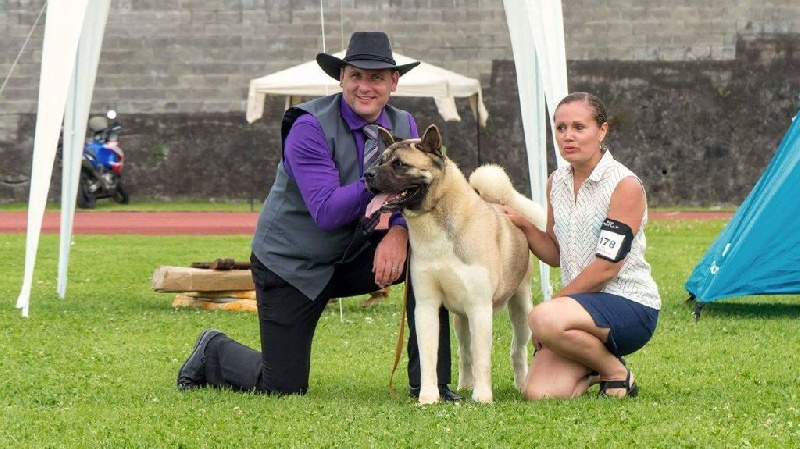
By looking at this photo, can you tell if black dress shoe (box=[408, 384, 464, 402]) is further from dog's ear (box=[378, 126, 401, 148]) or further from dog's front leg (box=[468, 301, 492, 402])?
dog's ear (box=[378, 126, 401, 148])

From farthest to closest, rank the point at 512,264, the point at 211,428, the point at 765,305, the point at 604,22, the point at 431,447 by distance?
1. the point at 604,22
2. the point at 765,305
3. the point at 512,264
4. the point at 211,428
5. the point at 431,447

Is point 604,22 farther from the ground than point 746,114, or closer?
farther from the ground

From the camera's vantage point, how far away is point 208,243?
54.2 ft

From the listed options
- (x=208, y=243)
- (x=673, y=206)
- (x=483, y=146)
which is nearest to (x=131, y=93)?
(x=483, y=146)

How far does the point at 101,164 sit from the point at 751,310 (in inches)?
616

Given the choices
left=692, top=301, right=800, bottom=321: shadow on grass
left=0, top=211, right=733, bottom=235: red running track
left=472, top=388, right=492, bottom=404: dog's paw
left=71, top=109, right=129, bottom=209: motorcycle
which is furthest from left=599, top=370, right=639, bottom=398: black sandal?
left=71, top=109, right=129, bottom=209: motorcycle

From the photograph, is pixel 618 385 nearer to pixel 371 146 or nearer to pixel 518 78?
pixel 371 146

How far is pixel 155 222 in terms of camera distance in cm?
2011

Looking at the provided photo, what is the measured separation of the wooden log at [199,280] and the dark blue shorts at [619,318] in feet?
14.4

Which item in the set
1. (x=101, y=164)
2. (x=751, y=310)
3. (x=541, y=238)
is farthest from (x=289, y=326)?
(x=101, y=164)

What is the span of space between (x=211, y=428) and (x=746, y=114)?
20317 mm

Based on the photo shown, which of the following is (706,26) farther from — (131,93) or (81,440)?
(81,440)

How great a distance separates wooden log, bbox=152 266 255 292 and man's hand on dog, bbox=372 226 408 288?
406 centimetres

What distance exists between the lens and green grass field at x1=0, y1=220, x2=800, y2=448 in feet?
16.3
